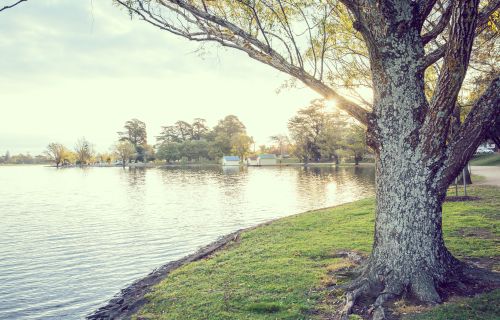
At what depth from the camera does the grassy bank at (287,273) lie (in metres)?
6.26

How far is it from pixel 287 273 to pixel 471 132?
4592 mm

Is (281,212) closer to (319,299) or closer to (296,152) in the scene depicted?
(319,299)

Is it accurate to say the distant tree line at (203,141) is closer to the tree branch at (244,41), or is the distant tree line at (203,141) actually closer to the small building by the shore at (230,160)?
the small building by the shore at (230,160)

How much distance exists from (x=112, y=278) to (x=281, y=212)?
505 inches

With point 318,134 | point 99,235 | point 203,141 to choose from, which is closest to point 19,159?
point 203,141

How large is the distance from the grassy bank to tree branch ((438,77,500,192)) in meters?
1.97

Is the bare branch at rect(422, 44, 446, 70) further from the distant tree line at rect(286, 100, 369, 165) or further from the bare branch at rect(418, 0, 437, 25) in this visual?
the distant tree line at rect(286, 100, 369, 165)

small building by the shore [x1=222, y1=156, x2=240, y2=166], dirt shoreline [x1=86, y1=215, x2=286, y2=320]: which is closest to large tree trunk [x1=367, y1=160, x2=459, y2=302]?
dirt shoreline [x1=86, y1=215, x2=286, y2=320]

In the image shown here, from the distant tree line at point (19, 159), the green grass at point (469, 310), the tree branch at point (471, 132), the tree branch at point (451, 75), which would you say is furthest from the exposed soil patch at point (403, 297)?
the distant tree line at point (19, 159)

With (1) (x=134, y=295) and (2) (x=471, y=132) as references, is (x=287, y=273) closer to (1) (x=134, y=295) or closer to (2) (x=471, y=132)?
(1) (x=134, y=295)

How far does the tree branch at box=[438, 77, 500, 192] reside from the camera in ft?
19.1

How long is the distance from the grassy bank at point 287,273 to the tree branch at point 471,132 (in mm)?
1966

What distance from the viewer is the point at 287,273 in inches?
324

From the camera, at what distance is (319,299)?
6.49 metres
